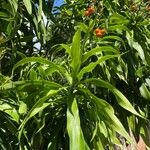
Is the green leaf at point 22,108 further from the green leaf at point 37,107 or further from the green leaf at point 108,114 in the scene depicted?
the green leaf at point 108,114

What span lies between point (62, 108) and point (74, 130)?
234 millimetres

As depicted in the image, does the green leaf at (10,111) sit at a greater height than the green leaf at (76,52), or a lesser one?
lesser

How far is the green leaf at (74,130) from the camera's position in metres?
2.09

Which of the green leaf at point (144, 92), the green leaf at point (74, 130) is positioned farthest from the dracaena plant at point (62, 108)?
the green leaf at point (144, 92)

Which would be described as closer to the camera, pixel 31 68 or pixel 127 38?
pixel 31 68

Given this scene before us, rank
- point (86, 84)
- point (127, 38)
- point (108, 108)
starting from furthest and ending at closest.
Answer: point (127, 38) → point (86, 84) → point (108, 108)

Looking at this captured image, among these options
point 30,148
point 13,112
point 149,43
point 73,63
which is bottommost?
point 30,148

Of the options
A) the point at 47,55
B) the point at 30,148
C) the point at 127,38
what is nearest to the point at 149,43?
the point at 127,38

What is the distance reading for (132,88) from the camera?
2.93 meters

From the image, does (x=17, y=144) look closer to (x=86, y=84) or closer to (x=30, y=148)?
(x=30, y=148)

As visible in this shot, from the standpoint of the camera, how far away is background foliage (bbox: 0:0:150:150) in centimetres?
220

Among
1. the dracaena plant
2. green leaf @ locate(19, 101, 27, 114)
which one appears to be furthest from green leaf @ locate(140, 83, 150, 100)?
green leaf @ locate(19, 101, 27, 114)

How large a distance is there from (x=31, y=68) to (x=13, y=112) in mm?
290

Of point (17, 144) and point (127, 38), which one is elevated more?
point (127, 38)
